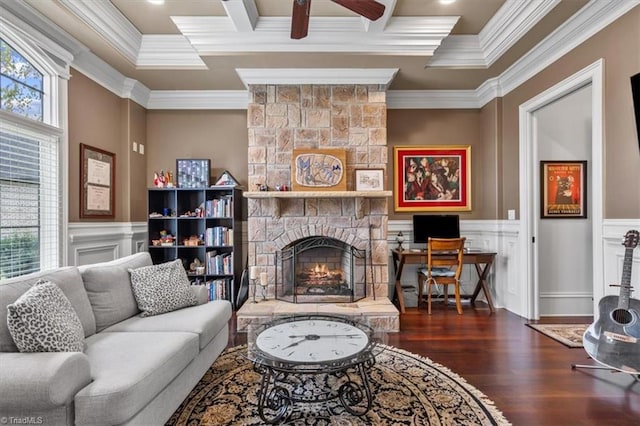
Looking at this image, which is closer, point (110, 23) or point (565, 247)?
point (110, 23)

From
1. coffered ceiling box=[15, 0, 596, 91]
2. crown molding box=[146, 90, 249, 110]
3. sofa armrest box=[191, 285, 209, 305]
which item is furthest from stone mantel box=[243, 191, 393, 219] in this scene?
crown molding box=[146, 90, 249, 110]

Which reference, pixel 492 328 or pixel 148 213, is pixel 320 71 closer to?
pixel 148 213

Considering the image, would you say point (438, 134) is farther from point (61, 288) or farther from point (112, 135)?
point (61, 288)

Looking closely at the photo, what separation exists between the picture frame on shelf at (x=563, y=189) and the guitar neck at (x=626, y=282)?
1.67 metres

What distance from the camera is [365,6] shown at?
222cm

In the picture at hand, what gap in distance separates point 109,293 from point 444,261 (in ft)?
11.1

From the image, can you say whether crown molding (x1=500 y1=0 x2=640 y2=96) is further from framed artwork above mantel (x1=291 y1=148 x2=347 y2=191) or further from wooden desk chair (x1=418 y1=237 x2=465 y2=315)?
framed artwork above mantel (x1=291 y1=148 x2=347 y2=191)

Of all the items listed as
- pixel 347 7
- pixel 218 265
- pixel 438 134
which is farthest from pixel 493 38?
pixel 218 265

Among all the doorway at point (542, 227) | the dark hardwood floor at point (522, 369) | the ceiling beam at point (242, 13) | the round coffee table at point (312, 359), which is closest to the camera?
the round coffee table at point (312, 359)

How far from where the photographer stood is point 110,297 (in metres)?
2.35

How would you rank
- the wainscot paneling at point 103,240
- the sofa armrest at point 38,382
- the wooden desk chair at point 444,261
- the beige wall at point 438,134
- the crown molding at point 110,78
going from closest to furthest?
the sofa armrest at point 38,382 < the beige wall at point 438,134 < the wainscot paneling at point 103,240 < the crown molding at point 110,78 < the wooden desk chair at point 444,261

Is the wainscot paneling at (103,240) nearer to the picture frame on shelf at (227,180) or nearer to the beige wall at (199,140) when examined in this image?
the beige wall at (199,140)

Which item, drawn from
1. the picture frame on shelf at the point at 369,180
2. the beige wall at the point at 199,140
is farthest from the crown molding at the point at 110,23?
the picture frame on shelf at the point at 369,180

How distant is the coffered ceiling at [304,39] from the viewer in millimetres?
3008
